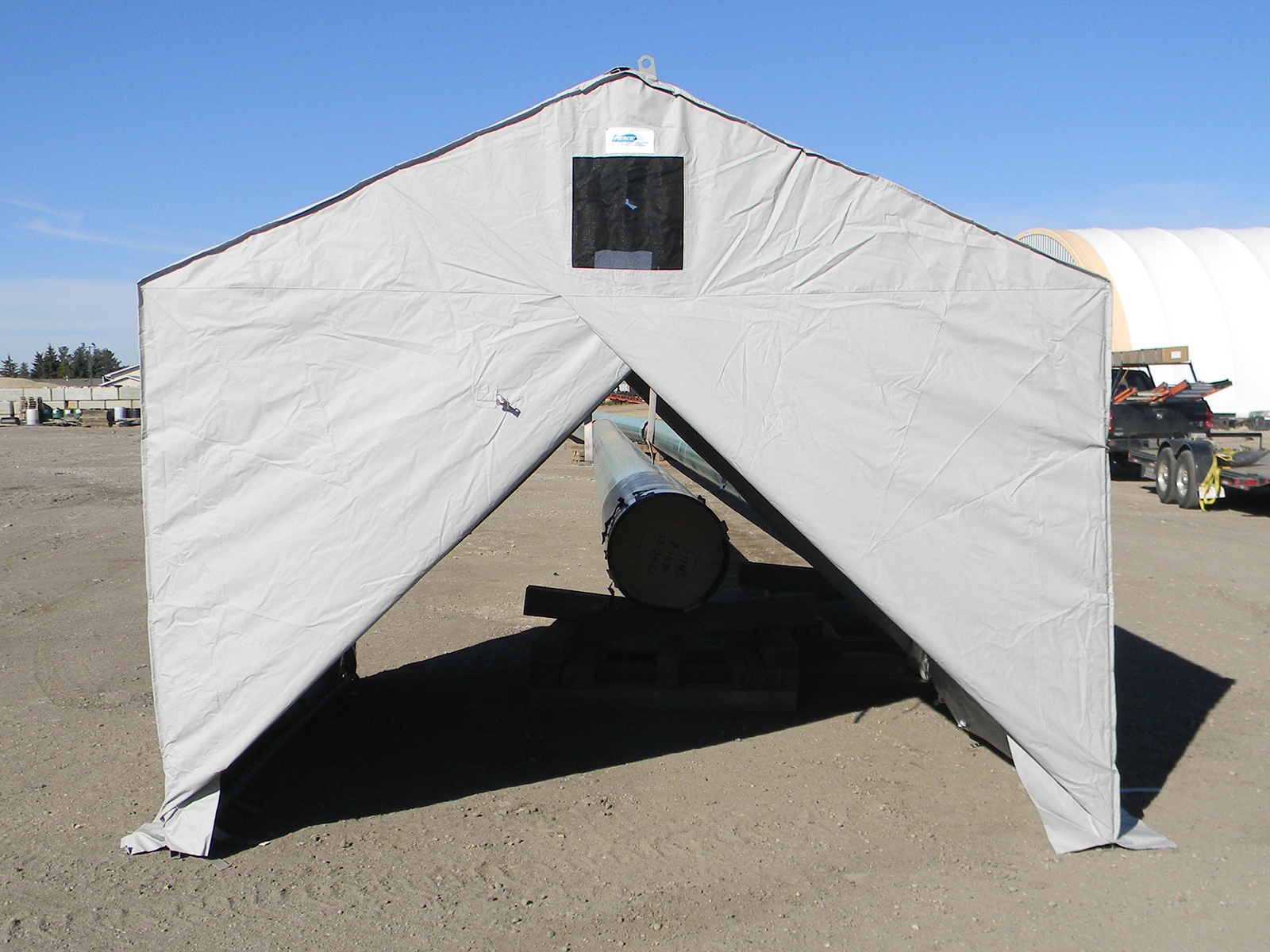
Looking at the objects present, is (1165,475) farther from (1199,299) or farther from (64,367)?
(64,367)

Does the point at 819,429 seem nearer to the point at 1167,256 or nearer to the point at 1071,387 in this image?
the point at 1071,387

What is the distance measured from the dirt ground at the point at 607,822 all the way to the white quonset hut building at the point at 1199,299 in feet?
79.4

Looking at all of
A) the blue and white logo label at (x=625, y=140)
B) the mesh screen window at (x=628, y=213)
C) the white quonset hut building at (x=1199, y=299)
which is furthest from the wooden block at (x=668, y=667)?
the white quonset hut building at (x=1199, y=299)

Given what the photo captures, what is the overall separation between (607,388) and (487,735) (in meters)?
2.48

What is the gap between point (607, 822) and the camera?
14.1ft

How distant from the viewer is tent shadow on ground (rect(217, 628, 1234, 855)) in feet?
14.8

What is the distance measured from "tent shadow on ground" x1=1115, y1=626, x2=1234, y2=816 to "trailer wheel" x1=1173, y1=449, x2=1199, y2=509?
26.4 ft

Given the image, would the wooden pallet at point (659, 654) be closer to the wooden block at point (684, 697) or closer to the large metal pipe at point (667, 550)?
the wooden block at point (684, 697)

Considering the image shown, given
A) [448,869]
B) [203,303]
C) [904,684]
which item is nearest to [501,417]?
[203,303]

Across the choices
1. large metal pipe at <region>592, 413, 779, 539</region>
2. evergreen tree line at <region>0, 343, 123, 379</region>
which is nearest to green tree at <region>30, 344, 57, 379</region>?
evergreen tree line at <region>0, 343, 123, 379</region>

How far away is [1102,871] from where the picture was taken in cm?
380

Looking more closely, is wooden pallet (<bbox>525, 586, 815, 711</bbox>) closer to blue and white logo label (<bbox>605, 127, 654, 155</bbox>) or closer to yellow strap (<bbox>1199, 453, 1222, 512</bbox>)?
blue and white logo label (<bbox>605, 127, 654, 155</bbox>)

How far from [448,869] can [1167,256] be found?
33.0 m

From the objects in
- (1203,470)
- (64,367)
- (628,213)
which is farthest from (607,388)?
(64,367)
